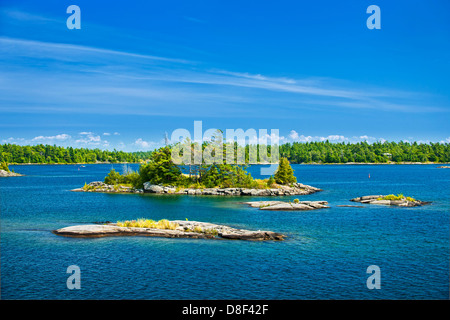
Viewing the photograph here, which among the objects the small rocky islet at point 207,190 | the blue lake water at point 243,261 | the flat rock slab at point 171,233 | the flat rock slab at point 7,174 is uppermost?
the flat rock slab at point 7,174

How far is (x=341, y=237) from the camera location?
4666cm

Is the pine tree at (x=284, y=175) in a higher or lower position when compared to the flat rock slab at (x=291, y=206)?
higher

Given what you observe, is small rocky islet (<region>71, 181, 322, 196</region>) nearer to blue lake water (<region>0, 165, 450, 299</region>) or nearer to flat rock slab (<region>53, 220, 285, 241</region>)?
blue lake water (<region>0, 165, 450, 299</region>)

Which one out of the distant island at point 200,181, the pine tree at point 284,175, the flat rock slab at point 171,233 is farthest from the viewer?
the pine tree at point 284,175

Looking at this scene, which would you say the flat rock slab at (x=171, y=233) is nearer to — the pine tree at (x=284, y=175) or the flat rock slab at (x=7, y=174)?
the pine tree at (x=284, y=175)

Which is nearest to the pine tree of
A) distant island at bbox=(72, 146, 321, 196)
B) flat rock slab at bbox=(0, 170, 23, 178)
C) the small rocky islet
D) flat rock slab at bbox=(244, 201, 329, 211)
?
distant island at bbox=(72, 146, 321, 196)

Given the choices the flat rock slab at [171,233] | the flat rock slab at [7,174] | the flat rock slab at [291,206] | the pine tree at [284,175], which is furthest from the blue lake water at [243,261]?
the flat rock slab at [7,174]

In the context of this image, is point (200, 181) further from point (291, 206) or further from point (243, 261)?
point (243, 261)

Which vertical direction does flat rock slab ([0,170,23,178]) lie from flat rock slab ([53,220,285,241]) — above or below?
above

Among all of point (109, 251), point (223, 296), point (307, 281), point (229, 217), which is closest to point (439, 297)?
point (307, 281)

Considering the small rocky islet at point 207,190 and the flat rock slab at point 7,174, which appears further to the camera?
the flat rock slab at point 7,174

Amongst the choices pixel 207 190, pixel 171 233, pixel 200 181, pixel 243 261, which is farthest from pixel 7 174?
pixel 243 261
